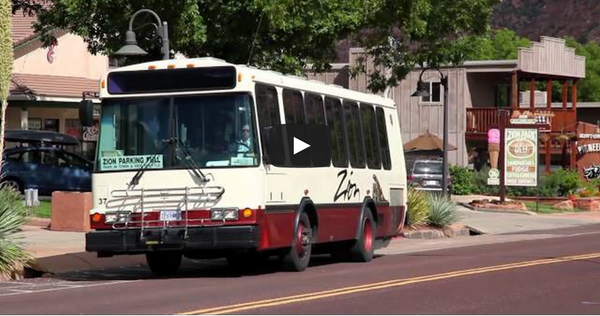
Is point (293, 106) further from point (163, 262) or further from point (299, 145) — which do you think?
point (163, 262)

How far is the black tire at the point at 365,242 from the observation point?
19.0 metres

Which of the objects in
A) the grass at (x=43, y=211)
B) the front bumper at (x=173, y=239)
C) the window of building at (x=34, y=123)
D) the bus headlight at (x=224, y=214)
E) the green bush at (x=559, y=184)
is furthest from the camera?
the green bush at (x=559, y=184)

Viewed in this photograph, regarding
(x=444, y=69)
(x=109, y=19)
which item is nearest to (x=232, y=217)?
(x=109, y=19)

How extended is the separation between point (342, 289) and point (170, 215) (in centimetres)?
297

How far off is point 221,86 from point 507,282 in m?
4.83

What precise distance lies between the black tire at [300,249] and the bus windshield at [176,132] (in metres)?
1.76

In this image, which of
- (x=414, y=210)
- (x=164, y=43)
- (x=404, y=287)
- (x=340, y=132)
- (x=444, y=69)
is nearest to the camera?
(x=404, y=287)

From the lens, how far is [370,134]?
19766 millimetres

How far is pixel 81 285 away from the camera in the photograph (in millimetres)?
15484

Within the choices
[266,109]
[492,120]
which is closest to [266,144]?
[266,109]

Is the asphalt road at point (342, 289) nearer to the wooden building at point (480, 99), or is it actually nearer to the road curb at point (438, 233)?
the road curb at point (438, 233)

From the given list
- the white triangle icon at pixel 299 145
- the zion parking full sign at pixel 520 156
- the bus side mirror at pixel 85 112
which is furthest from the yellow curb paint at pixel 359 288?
the zion parking full sign at pixel 520 156

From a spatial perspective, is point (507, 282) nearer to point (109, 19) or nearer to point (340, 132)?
point (340, 132)

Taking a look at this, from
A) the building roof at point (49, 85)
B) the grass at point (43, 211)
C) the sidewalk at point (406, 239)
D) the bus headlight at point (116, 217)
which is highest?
the building roof at point (49, 85)
